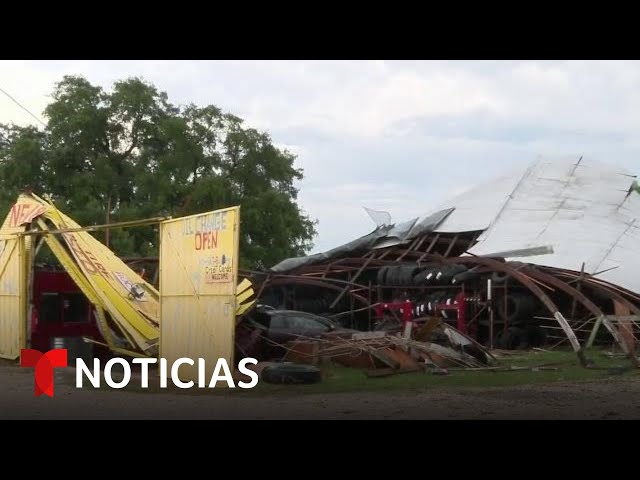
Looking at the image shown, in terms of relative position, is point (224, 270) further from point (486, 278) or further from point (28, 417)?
point (486, 278)

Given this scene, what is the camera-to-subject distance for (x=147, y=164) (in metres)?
43.3

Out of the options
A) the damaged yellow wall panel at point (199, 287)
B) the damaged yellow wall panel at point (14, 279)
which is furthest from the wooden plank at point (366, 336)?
the damaged yellow wall panel at point (14, 279)

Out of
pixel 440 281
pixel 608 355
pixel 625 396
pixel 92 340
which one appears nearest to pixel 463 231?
pixel 440 281

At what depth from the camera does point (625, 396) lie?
14.1 meters

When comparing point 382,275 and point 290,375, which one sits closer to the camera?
point 290,375

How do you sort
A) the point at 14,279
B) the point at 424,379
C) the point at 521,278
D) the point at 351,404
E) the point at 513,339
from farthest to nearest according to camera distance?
the point at 513,339, the point at 521,278, the point at 14,279, the point at 424,379, the point at 351,404

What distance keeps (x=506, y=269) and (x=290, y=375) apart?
10034 millimetres

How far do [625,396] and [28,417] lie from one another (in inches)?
359

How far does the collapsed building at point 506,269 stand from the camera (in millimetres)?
24017

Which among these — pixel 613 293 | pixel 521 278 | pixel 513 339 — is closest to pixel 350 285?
pixel 513 339

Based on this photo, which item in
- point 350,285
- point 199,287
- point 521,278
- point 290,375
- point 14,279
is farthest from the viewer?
point 350,285

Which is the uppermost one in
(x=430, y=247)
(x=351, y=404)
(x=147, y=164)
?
(x=147, y=164)

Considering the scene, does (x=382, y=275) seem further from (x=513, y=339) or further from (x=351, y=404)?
(x=351, y=404)

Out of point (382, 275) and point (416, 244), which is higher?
point (416, 244)
